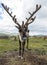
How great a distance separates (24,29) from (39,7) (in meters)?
2.47

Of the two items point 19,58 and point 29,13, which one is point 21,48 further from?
point 29,13

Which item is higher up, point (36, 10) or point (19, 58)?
point (36, 10)

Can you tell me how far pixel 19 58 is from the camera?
20.0 metres

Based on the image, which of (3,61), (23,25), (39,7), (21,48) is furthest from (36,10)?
(3,61)

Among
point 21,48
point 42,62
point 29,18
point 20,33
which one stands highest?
point 29,18

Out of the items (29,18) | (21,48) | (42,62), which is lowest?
(42,62)

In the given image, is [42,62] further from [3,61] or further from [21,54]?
[3,61]

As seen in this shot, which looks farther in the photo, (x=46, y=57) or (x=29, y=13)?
(x=46, y=57)

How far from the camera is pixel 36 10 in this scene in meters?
20.1

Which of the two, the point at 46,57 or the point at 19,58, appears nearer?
the point at 19,58

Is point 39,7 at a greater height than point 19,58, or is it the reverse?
point 39,7

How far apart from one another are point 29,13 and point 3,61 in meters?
4.65

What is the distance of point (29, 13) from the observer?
1980 cm

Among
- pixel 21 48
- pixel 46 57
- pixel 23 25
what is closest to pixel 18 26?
pixel 23 25
